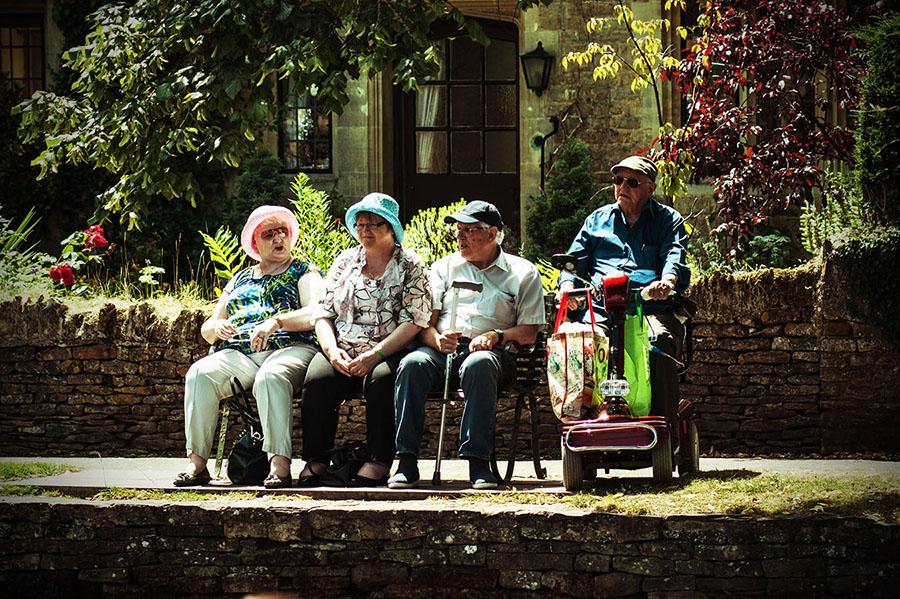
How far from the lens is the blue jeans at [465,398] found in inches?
237

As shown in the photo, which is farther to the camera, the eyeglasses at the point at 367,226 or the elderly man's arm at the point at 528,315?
the eyeglasses at the point at 367,226

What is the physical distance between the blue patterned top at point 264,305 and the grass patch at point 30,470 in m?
1.22

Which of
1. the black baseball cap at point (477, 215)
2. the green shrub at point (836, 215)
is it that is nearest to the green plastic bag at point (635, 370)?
the black baseball cap at point (477, 215)

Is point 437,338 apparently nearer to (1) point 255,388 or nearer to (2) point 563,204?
(1) point 255,388

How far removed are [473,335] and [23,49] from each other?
1070cm

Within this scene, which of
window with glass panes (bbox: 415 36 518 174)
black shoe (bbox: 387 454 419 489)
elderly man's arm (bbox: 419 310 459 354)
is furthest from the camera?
window with glass panes (bbox: 415 36 518 174)

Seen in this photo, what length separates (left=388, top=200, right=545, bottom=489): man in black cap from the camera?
6020mm

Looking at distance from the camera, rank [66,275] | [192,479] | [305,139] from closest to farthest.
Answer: [192,479]
[66,275]
[305,139]

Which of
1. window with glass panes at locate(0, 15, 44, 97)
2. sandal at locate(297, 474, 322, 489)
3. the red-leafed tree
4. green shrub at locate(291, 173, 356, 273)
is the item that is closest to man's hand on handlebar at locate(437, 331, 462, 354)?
sandal at locate(297, 474, 322, 489)

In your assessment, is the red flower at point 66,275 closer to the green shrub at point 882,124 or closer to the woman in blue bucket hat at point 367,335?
the woman in blue bucket hat at point 367,335

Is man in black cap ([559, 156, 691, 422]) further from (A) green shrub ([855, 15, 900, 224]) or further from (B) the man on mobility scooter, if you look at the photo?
(A) green shrub ([855, 15, 900, 224])

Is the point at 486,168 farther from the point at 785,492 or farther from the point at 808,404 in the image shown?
the point at 785,492

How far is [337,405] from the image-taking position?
6328mm

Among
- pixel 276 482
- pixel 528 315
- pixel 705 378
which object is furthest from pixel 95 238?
pixel 705 378
